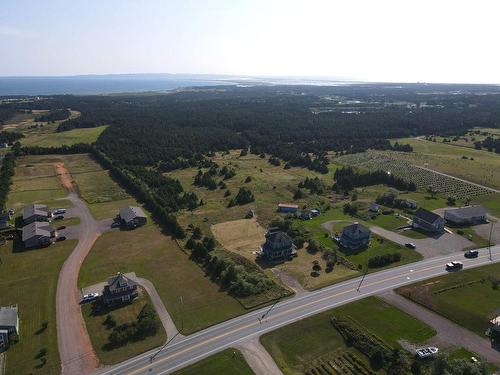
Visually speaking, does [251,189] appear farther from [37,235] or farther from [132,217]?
[37,235]

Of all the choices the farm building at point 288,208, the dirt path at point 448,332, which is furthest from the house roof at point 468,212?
the dirt path at point 448,332

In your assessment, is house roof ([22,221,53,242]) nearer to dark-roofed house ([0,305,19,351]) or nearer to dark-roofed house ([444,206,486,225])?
dark-roofed house ([0,305,19,351])

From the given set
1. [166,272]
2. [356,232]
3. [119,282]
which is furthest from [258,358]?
[356,232]

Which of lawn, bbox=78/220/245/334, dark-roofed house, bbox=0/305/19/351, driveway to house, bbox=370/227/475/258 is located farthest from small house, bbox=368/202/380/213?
dark-roofed house, bbox=0/305/19/351

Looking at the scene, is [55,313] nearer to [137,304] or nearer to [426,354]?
[137,304]

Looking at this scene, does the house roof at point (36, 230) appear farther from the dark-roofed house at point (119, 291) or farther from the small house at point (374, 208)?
the small house at point (374, 208)

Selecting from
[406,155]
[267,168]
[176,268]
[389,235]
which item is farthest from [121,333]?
[406,155]

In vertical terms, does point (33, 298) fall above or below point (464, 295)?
below
